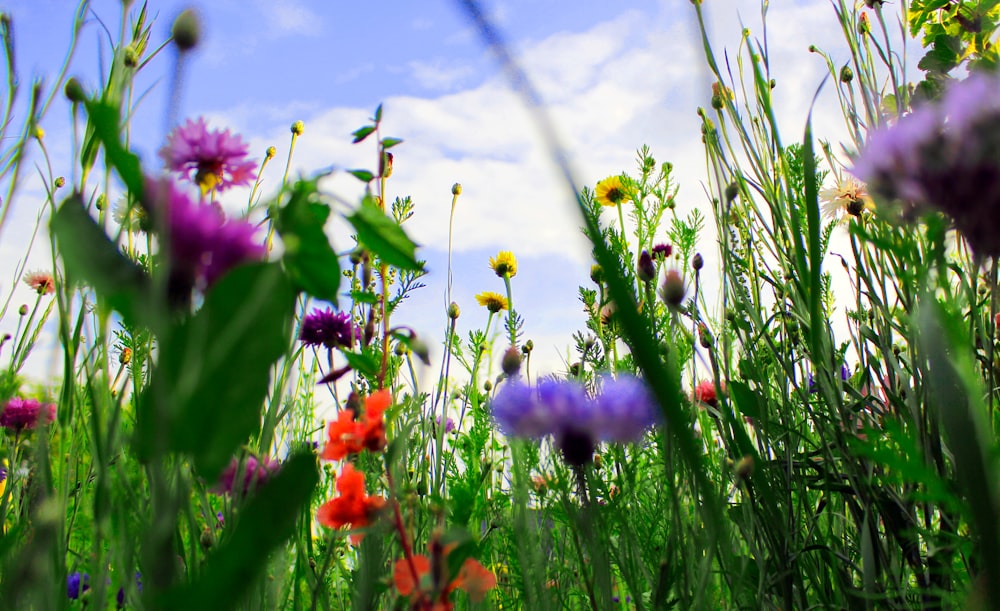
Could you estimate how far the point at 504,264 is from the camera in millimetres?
1863

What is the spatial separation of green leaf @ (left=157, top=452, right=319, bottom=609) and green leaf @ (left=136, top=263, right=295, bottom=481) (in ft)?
0.07

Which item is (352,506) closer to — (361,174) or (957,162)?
(361,174)

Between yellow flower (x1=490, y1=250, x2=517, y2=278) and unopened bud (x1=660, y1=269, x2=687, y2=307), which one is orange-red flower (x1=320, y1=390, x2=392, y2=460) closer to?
unopened bud (x1=660, y1=269, x2=687, y2=307)

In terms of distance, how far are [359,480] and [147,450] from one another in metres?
0.21

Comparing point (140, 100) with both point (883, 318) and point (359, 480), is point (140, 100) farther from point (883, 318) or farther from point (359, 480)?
point (883, 318)

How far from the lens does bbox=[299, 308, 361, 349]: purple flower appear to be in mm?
785

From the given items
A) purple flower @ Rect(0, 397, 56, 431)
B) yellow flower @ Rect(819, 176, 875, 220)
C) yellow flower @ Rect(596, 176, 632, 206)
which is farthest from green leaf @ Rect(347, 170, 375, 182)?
purple flower @ Rect(0, 397, 56, 431)

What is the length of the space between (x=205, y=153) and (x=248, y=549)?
235 millimetres

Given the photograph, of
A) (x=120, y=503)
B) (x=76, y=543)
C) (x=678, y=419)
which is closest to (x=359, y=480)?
(x=120, y=503)

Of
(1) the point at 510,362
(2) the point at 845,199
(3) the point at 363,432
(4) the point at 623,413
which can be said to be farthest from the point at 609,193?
(3) the point at 363,432

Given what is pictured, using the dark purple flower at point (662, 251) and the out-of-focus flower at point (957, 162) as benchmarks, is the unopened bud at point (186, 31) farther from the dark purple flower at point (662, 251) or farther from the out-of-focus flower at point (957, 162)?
the dark purple flower at point (662, 251)

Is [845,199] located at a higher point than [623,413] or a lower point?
higher

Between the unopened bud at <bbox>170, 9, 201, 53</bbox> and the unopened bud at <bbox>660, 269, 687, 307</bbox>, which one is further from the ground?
the unopened bud at <bbox>170, 9, 201, 53</bbox>

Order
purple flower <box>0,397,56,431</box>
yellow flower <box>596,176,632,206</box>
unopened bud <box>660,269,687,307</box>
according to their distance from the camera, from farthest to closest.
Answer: yellow flower <box>596,176,632,206</box>
purple flower <box>0,397,56,431</box>
unopened bud <box>660,269,687,307</box>
